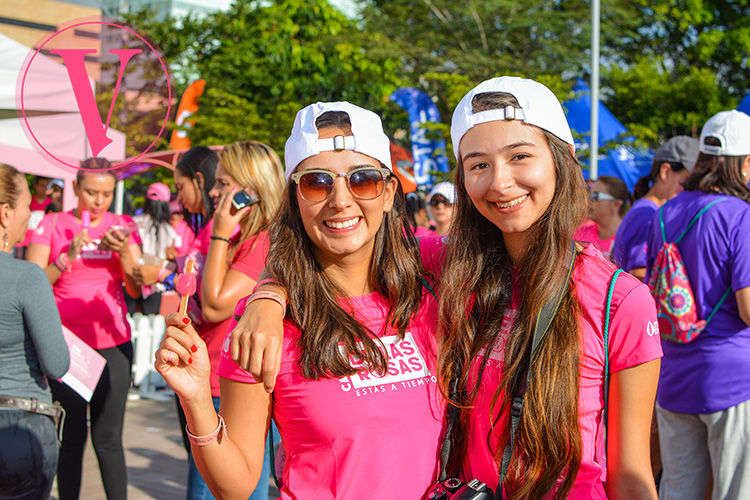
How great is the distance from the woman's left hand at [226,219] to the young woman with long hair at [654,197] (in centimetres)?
249

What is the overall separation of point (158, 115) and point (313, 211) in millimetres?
2441

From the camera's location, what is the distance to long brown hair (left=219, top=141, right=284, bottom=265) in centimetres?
351

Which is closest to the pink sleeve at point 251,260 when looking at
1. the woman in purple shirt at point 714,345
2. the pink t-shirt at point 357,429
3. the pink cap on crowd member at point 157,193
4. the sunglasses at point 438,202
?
the pink t-shirt at point 357,429

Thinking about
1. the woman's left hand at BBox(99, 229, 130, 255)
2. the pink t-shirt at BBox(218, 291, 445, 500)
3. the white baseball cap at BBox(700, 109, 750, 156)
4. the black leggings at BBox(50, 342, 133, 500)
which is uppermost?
the white baseball cap at BBox(700, 109, 750, 156)

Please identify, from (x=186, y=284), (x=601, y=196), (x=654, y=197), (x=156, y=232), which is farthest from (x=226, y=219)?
(x=156, y=232)

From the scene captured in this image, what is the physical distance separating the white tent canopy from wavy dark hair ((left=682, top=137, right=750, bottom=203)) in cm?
304

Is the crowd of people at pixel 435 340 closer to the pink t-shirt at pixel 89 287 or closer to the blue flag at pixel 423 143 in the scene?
the pink t-shirt at pixel 89 287

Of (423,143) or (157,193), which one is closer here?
(157,193)

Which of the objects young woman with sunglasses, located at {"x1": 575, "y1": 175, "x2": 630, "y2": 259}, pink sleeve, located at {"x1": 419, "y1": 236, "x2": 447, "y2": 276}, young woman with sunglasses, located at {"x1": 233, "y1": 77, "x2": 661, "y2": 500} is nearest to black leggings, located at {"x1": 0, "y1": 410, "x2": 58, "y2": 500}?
young woman with sunglasses, located at {"x1": 233, "y1": 77, "x2": 661, "y2": 500}

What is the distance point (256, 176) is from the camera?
12.0ft

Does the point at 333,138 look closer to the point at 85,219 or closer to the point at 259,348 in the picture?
the point at 259,348

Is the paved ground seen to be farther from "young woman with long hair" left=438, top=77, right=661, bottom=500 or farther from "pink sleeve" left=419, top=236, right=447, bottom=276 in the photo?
"young woman with long hair" left=438, top=77, right=661, bottom=500

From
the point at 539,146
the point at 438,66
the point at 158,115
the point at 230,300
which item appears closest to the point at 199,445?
the point at 539,146

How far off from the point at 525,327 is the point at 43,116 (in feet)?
14.2
